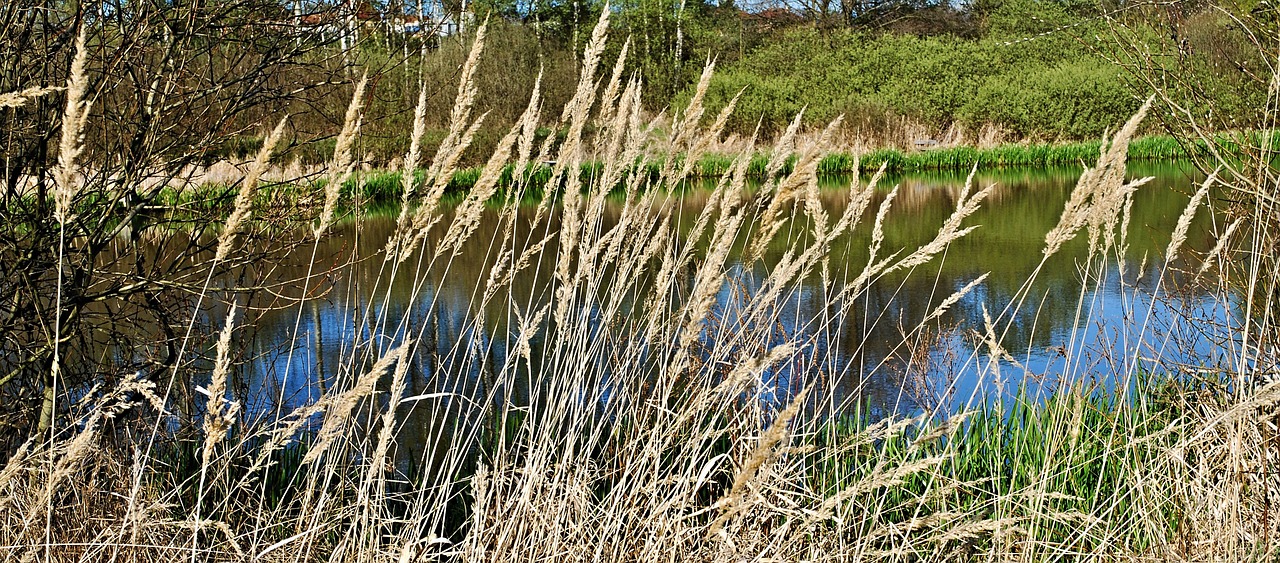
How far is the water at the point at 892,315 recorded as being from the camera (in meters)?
2.72

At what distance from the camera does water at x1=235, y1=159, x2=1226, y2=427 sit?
8.93 ft

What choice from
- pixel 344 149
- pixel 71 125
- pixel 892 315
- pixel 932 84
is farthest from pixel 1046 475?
pixel 932 84

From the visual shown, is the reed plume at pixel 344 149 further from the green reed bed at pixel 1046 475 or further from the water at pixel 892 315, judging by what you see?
the green reed bed at pixel 1046 475

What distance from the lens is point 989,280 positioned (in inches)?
294

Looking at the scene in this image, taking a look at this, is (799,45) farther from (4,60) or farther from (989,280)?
(4,60)

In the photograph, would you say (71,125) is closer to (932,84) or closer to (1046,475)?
(1046,475)

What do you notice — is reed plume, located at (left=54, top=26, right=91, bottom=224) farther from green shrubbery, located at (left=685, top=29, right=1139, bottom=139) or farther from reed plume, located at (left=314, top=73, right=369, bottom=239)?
green shrubbery, located at (left=685, top=29, right=1139, bottom=139)

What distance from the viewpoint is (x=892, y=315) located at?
6355 millimetres

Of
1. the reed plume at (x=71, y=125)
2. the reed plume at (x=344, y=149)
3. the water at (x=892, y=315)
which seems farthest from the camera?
the water at (x=892, y=315)

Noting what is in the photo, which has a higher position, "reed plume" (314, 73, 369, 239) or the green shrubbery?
"reed plume" (314, 73, 369, 239)

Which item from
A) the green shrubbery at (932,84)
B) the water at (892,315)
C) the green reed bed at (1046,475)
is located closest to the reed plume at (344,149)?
the water at (892,315)

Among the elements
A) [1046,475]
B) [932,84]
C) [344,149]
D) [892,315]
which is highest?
[344,149]

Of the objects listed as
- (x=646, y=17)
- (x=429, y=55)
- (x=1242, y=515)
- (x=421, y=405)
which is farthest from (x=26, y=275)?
(x=646, y=17)

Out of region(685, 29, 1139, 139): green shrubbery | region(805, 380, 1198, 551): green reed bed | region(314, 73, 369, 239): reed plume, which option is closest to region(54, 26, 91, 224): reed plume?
region(314, 73, 369, 239): reed plume
